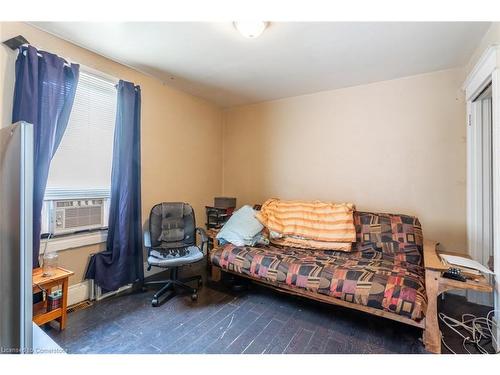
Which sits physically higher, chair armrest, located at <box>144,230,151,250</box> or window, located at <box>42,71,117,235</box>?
window, located at <box>42,71,117,235</box>

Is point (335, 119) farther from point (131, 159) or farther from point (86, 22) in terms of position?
point (86, 22)

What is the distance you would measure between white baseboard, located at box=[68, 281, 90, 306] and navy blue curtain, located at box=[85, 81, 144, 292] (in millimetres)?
124

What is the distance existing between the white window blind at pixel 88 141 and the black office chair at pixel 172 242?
2.04ft

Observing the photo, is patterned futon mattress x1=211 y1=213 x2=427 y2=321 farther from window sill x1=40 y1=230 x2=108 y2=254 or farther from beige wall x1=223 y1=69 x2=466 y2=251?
window sill x1=40 y1=230 x2=108 y2=254

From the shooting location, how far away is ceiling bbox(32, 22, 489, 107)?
1.77 metres

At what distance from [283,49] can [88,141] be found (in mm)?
1991


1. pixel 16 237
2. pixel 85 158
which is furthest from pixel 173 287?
pixel 16 237

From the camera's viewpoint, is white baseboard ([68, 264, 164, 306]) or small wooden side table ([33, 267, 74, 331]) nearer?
small wooden side table ([33, 267, 74, 331])

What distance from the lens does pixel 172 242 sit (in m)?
2.56

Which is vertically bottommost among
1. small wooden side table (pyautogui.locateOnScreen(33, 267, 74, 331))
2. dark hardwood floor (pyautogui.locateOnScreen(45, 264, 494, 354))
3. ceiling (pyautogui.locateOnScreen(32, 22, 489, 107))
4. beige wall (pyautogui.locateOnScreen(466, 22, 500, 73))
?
dark hardwood floor (pyautogui.locateOnScreen(45, 264, 494, 354))

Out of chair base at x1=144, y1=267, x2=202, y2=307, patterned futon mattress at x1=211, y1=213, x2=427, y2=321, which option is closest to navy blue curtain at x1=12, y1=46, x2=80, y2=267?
chair base at x1=144, y1=267, x2=202, y2=307

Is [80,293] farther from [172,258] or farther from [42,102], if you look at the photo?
[42,102]

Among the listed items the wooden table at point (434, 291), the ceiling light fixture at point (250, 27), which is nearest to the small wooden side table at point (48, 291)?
the ceiling light fixture at point (250, 27)
